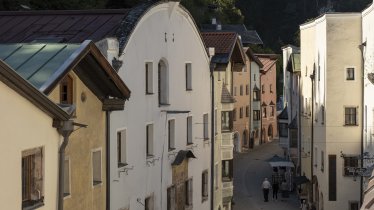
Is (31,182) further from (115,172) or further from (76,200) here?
(115,172)

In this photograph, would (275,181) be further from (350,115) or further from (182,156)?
(182,156)

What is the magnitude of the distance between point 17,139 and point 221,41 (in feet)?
75.1

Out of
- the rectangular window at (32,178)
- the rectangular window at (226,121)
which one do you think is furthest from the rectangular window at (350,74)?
the rectangular window at (32,178)

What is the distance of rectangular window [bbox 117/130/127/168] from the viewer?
70.5ft

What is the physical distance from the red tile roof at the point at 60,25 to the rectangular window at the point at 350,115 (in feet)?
57.9

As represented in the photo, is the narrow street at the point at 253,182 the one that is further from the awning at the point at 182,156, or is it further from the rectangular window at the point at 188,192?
the awning at the point at 182,156

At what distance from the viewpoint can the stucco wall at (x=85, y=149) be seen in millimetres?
17312

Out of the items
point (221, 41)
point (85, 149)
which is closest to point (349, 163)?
point (221, 41)

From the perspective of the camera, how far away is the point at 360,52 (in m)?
37.2

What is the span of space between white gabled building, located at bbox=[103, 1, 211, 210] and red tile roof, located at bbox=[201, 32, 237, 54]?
2.19 metres

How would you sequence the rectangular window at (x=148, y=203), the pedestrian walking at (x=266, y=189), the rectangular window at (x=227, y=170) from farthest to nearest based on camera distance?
the pedestrian walking at (x=266, y=189) < the rectangular window at (x=227, y=170) < the rectangular window at (x=148, y=203)

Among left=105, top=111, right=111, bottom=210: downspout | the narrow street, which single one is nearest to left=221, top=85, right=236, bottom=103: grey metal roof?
the narrow street

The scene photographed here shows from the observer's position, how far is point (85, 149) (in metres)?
18.3

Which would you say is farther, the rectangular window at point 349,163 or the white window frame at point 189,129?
the rectangular window at point 349,163
